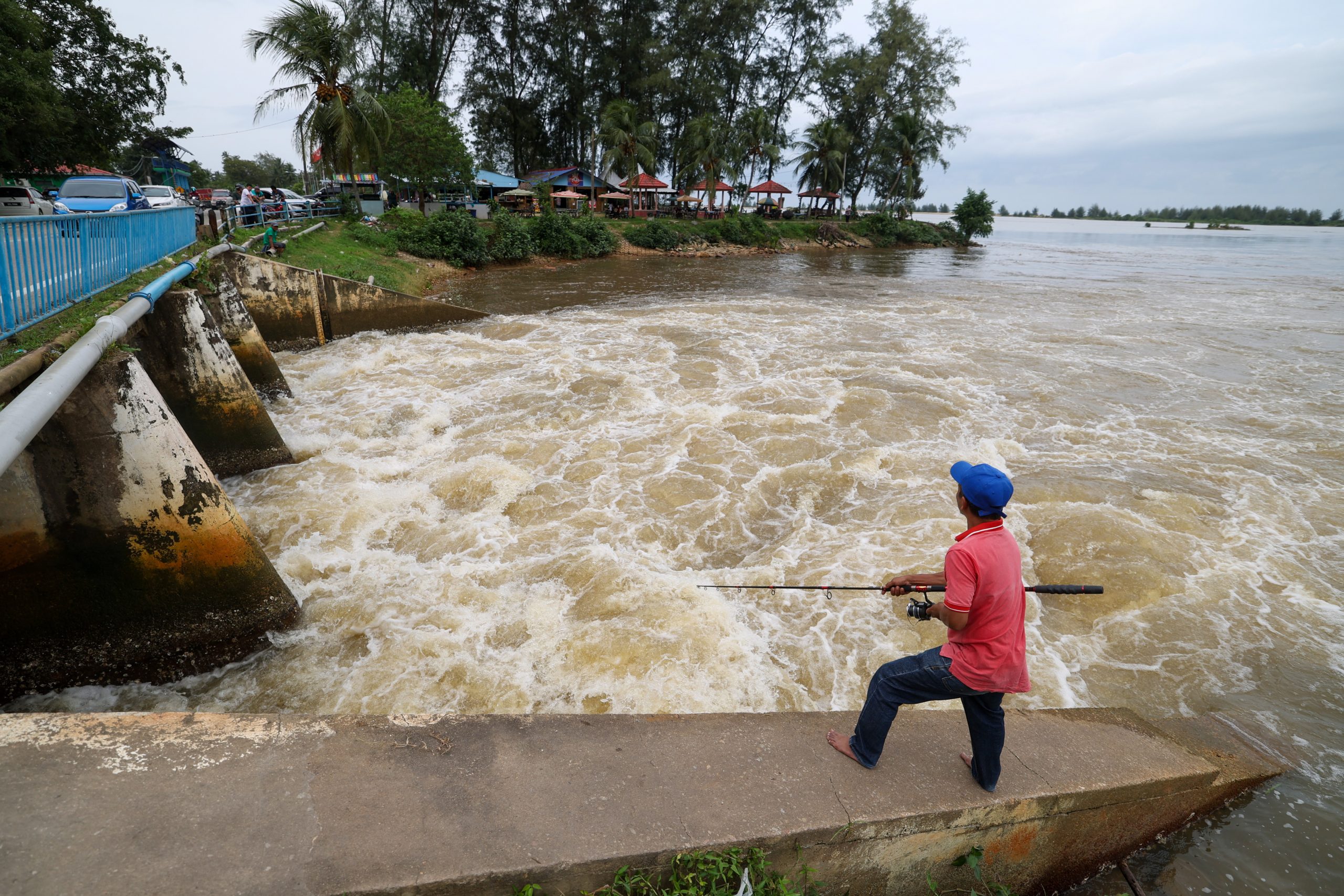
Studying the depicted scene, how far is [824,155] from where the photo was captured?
53250 millimetres

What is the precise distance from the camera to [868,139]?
57.6 metres

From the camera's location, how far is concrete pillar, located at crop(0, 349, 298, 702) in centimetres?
424

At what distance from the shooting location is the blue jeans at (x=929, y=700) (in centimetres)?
299

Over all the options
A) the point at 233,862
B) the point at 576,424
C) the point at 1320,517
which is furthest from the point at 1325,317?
the point at 233,862

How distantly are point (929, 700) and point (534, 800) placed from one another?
1804 millimetres

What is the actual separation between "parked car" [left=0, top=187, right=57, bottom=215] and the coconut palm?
29.9m

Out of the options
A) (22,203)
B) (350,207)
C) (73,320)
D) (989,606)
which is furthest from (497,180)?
(989,606)

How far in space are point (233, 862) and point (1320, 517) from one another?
10434 mm

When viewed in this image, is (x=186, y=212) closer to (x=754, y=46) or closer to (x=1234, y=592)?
(x=1234, y=592)

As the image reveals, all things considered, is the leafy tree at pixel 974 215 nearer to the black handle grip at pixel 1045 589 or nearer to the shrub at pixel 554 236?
the shrub at pixel 554 236

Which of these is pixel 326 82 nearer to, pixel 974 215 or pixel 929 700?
pixel 929 700

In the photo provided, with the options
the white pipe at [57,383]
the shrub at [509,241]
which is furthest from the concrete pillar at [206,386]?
the shrub at [509,241]

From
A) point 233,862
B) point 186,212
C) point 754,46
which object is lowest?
point 233,862

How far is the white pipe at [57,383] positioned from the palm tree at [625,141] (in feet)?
131
